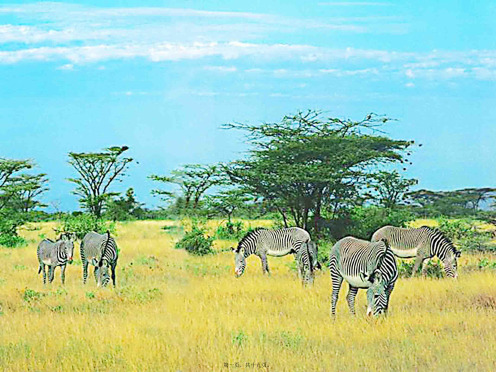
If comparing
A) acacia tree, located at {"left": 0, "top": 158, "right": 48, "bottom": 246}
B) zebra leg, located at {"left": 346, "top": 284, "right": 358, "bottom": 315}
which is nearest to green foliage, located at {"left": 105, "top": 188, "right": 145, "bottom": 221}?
acacia tree, located at {"left": 0, "top": 158, "right": 48, "bottom": 246}

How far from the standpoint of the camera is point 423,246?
1473cm

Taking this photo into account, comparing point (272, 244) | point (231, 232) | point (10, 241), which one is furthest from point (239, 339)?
point (231, 232)

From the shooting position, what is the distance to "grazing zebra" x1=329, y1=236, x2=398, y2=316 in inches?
351

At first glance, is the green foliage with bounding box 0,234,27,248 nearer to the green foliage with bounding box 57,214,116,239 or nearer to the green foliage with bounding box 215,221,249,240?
the green foliage with bounding box 57,214,116,239

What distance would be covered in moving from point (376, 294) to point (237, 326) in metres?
1.99

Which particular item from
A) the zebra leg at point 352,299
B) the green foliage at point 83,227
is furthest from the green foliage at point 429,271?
the green foliage at point 83,227

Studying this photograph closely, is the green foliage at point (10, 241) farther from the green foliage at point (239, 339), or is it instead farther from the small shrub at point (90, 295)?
the green foliage at point (239, 339)

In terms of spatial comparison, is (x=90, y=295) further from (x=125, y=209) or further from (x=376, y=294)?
(x=125, y=209)

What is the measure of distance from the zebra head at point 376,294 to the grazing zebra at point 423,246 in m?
5.56

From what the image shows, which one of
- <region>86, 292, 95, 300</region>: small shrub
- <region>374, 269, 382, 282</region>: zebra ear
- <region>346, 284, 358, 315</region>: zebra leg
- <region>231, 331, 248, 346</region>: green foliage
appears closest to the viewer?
<region>231, 331, 248, 346</region>: green foliage

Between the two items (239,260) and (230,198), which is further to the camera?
(230,198)

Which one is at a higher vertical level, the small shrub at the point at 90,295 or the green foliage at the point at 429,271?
the green foliage at the point at 429,271

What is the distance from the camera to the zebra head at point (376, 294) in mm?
8883

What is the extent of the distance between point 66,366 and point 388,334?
3913mm
